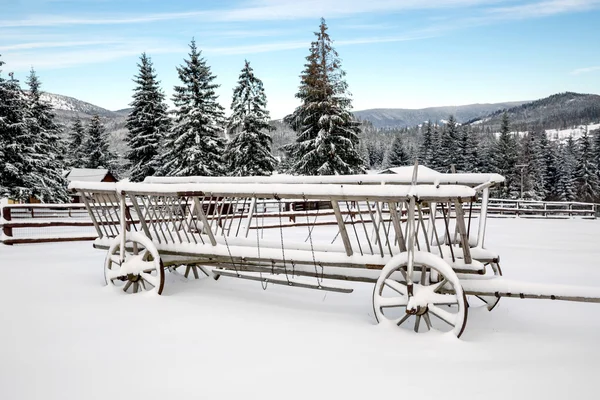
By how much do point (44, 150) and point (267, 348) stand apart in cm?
3131

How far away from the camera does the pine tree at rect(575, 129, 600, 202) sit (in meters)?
55.8

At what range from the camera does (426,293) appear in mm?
3785

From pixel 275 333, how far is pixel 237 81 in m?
28.5

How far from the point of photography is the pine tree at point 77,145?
4619cm

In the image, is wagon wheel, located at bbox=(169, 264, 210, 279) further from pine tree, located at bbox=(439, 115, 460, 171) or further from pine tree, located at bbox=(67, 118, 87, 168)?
pine tree, located at bbox=(439, 115, 460, 171)

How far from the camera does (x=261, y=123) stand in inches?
1170

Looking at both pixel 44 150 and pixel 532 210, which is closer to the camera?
pixel 532 210

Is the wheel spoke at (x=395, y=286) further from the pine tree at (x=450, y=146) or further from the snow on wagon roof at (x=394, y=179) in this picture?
the pine tree at (x=450, y=146)

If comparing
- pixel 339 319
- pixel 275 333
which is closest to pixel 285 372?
pixel 275 333

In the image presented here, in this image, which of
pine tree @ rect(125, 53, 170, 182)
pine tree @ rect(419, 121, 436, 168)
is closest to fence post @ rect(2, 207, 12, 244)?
pine tree @ rect(125, 53, 170, 182)

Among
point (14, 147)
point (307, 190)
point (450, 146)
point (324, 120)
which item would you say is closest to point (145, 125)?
point (14, 147)

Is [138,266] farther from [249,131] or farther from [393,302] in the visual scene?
[249,131]

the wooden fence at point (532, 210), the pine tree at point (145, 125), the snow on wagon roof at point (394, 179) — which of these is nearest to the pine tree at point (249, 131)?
the pine tree at point (145, 125)

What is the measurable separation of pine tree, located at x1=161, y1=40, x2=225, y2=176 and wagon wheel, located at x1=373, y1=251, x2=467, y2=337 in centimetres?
2472
